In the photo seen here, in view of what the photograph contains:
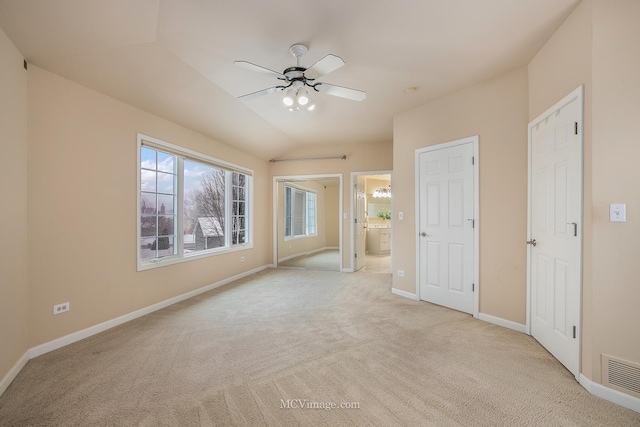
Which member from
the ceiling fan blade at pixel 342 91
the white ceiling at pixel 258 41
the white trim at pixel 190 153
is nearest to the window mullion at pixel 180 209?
the white trim at pixel 190 153

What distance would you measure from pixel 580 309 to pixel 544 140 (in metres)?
1.49

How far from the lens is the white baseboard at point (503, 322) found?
3051 millimetres

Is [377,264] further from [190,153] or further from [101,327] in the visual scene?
[101,327]

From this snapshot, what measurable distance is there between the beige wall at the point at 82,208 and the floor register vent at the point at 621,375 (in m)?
4.34

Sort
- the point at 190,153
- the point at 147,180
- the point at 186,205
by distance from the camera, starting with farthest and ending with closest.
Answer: the point at 186,205 < the point at 190,153 < the point at 147,180

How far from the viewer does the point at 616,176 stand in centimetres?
195

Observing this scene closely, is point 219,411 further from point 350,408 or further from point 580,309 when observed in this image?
point 580,309

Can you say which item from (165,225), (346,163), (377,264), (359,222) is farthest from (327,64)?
(377,264)

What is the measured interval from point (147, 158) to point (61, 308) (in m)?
1.93

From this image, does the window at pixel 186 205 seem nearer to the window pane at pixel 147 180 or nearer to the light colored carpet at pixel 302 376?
the window pane at pixel 147 180

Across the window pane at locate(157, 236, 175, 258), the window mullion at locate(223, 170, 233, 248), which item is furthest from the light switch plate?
the window mullion at locate(223, 170, 233, 248)

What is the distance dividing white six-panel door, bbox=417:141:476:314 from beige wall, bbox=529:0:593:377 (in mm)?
1133

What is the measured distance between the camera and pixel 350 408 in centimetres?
185

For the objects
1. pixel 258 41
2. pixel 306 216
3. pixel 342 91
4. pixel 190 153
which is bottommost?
pixel 306 216
